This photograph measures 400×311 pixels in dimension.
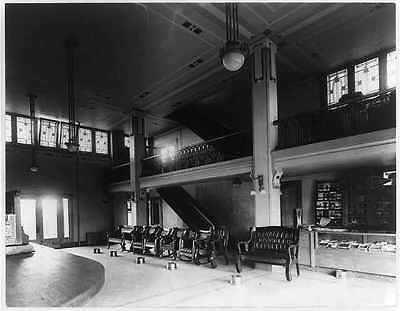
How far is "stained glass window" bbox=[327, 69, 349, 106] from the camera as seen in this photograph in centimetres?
1013

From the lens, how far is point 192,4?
697cm

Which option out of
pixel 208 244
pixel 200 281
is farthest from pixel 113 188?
pixel 200 281

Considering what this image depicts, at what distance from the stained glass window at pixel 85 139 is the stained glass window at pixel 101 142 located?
426mm

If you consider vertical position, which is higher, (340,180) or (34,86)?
(34,86)

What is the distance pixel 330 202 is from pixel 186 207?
237 inches

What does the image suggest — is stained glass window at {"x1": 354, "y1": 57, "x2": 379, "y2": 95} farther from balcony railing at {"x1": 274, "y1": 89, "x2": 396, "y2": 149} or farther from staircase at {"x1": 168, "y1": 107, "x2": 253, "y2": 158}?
staircase at {"x1": 168, "y1": 107, "x2": 253, "y2": 158}

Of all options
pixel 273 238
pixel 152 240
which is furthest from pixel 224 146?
pixel 273 238

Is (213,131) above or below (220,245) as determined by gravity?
above

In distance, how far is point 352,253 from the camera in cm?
712

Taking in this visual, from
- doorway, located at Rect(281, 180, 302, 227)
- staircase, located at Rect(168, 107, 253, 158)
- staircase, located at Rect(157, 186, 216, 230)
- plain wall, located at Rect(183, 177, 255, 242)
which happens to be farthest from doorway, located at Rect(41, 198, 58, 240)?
doorway, located at Rect(281, 180, 302, 227)

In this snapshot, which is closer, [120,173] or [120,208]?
[120,173]

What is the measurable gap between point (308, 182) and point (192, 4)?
6913 millimetres

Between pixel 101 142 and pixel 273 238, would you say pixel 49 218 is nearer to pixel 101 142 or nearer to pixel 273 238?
pixel 101 142

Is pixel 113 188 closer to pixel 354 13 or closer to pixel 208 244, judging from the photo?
pixel 208 244
